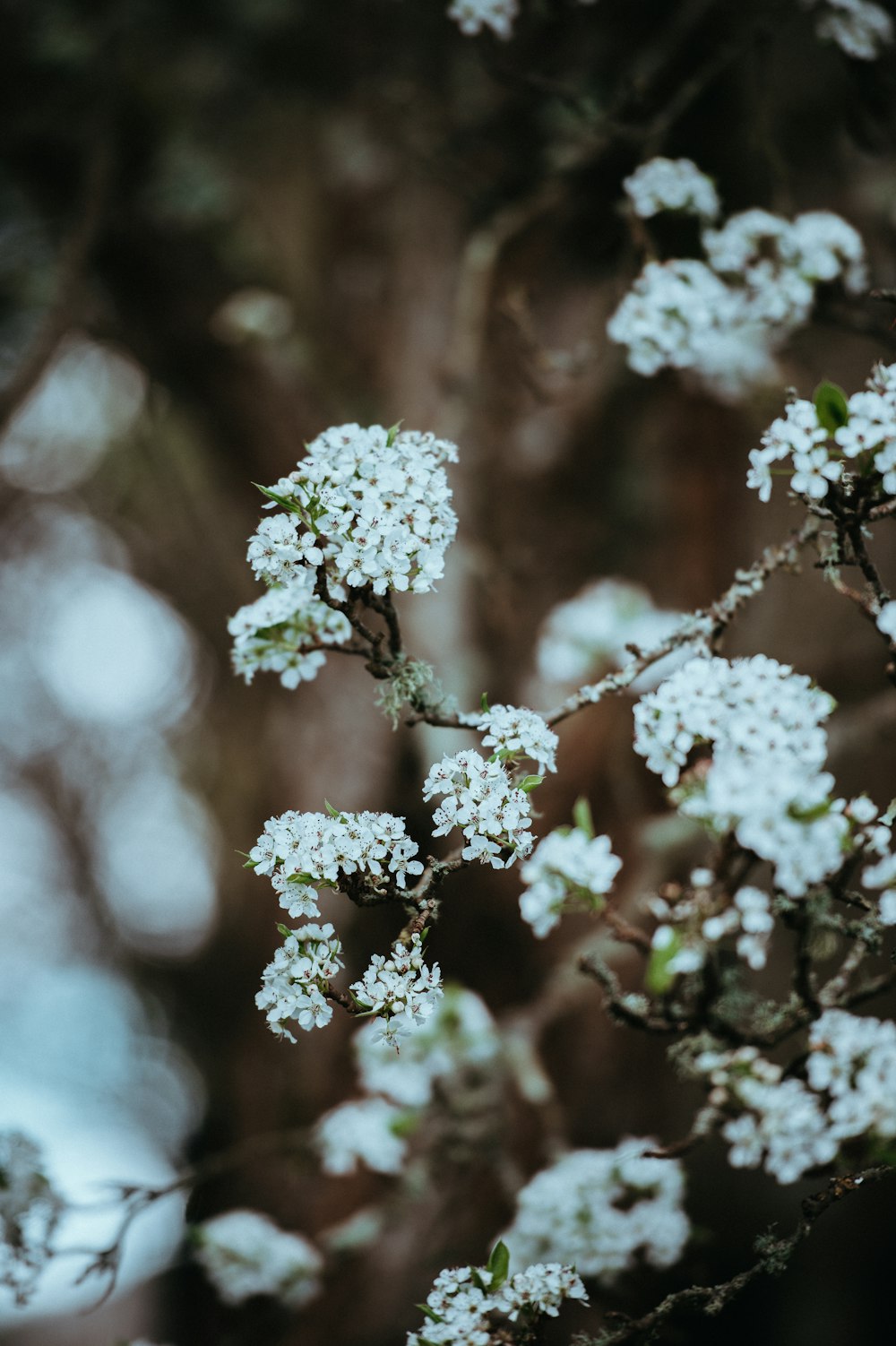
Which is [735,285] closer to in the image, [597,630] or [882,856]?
[597,630]

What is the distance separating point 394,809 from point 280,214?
204 cm

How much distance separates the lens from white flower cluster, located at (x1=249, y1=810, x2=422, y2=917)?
991mm

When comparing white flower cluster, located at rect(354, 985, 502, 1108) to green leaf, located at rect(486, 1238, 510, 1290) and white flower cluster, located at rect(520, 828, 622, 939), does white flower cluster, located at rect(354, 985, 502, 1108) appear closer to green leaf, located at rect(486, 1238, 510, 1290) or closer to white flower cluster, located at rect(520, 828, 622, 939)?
green leaf, located at rect(486, 1238, 510, 1290)

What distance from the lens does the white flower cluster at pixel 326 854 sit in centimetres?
99

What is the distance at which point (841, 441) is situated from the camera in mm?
984

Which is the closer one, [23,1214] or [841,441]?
[841,441]

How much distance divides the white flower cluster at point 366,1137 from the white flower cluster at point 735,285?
5.44 feet

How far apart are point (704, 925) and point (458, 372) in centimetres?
196

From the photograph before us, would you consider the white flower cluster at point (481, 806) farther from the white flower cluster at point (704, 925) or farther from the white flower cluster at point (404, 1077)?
the white flower cluster at point (404, 1077)

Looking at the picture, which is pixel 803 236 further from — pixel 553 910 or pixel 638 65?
pixel 553 910

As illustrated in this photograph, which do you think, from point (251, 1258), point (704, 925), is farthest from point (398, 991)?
point (251, 1258)

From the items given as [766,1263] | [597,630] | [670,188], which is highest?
[670,188]

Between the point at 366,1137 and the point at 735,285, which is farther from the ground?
the point at 735,285

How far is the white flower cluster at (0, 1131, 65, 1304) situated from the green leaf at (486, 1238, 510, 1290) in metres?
0.79
